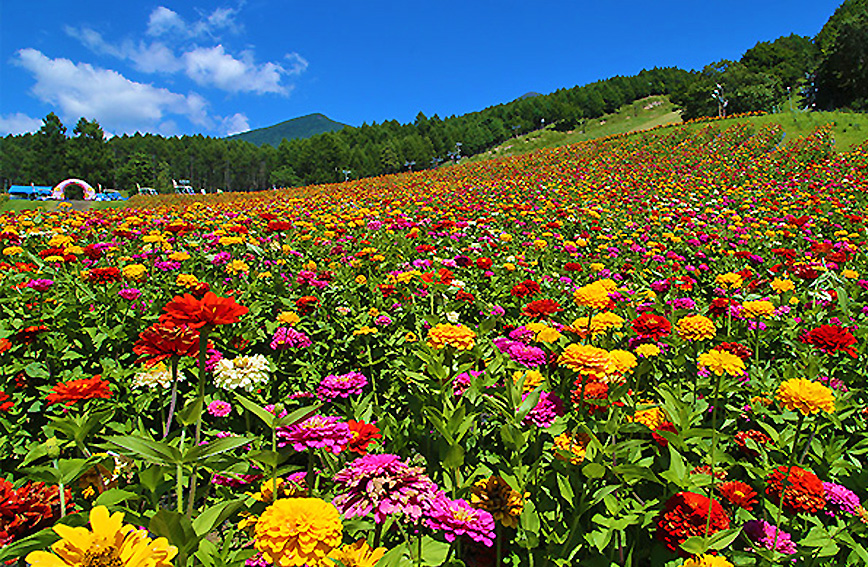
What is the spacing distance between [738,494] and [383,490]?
127 cm

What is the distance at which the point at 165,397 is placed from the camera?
89.3 inches

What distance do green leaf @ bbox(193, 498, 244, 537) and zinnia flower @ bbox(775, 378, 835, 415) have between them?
5.42 ft

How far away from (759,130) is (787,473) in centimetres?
2216

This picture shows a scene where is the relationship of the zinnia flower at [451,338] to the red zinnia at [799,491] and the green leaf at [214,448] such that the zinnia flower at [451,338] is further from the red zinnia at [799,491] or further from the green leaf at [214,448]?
the red zinnia at [799,491]

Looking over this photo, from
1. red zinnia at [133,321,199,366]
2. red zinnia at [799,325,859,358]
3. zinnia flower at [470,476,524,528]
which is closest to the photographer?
red zinnia at [133,321,199,366]

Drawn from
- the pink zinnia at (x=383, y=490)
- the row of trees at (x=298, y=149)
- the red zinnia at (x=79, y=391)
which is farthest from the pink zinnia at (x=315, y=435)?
the row of trees at (x=298, y=149)

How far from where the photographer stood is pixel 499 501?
1.32 m

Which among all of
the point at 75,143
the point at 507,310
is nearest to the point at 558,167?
the point at 507,310

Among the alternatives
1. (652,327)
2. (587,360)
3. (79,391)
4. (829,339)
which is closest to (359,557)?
(587,360)

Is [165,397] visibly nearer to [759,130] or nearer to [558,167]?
[558,167]

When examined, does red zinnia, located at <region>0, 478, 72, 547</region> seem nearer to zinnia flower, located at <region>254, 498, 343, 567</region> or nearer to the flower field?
the flower field

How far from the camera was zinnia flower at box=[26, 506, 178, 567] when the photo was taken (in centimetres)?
69

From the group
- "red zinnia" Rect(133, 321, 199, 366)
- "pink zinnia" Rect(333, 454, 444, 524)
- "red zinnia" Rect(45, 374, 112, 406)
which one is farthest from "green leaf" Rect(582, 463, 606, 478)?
"red zinnia" Rect(45, 374, 112, 406)

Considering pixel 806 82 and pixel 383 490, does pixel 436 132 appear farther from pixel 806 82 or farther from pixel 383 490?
pixel 383 490
